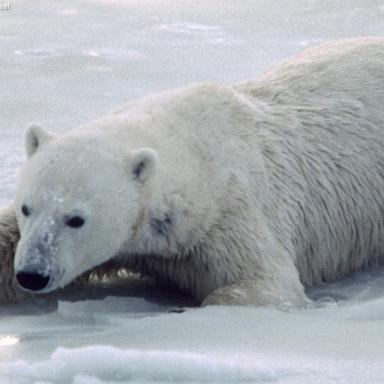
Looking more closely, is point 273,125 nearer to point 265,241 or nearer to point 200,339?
point 265,241

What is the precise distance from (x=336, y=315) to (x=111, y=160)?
37.8 inches

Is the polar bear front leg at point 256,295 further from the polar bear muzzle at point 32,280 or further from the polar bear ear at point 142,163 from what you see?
the polar bear muzzle at point 32,280

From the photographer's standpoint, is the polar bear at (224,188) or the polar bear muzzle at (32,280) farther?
the polar bear at (224,188)

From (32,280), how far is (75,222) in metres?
0.26

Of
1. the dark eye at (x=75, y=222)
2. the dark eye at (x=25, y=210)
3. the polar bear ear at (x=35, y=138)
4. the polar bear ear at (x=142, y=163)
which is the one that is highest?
the polar bear ear at (x=35, y=138)

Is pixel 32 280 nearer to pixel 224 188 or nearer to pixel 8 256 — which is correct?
pixel 8 256

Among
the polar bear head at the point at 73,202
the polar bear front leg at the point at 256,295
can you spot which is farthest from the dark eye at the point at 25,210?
the polar bear front leg at the point at 256,295

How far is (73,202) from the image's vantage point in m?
4.07

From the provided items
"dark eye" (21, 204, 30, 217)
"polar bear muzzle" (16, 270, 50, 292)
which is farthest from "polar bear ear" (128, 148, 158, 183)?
"polar bear muzzle" (16, 270, 50, 292)

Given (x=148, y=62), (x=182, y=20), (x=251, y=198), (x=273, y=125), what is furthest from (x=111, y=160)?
(x=182, y=20)

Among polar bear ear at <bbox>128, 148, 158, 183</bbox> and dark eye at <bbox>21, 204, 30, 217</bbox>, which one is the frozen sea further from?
polar bear ear at <bbox>128, 148, 158, 183</bbox>

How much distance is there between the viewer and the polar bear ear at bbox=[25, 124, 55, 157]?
14.1 feet

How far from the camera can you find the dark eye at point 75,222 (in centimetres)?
407

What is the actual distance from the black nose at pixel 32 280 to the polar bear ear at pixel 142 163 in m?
0.52
